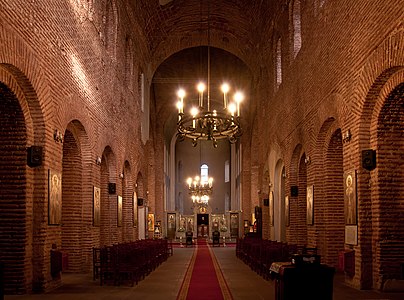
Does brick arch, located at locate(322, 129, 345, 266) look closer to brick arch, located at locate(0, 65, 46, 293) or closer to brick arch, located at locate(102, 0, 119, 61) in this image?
brick arch, located at locate(0, 65, 46, 293)

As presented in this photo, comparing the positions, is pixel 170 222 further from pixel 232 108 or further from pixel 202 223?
pixel 232 108

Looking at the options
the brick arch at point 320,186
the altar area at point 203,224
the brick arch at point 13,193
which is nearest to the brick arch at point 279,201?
the brick arch at point 320,186

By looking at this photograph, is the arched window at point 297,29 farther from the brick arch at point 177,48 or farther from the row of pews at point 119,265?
the brick arch at point 177,48

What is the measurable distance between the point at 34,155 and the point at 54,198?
4.39ft

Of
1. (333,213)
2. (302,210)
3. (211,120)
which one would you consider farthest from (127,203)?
(333,213)

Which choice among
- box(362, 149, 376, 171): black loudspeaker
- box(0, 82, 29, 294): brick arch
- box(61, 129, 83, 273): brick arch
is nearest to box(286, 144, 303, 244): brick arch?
box(61, 129, 83, 273): brick arch

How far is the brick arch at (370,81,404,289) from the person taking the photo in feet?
34.3

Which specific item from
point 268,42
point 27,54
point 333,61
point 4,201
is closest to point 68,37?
point 27,54

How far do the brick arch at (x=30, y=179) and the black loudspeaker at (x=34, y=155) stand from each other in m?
0.08

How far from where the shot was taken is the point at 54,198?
37.8 feet

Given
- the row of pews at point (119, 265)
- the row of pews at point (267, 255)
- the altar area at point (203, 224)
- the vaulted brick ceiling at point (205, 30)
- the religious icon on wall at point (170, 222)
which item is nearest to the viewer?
the row of pews at point (119, 265)

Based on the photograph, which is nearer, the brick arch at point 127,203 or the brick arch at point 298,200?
the brick arch at point 298,200

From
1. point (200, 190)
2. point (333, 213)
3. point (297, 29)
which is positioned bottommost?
point (333, 213)

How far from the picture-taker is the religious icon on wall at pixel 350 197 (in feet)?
37.3
